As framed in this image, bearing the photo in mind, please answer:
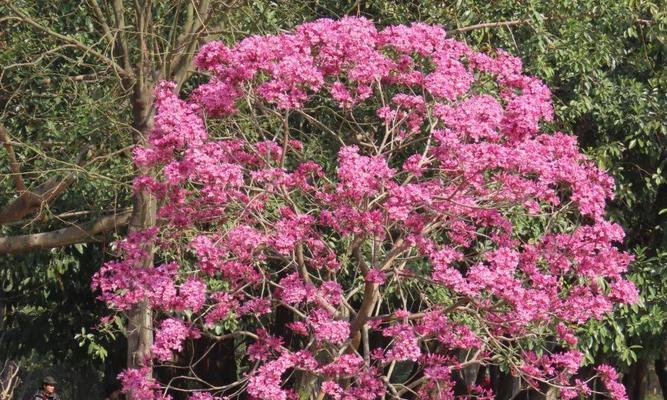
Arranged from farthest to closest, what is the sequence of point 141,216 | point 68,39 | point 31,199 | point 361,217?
point 31,199 < point 68,39 < point 141,216 < point 361,217

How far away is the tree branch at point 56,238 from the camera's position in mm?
12430

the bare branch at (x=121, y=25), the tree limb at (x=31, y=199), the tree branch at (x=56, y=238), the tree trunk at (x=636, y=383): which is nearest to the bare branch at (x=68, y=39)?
the bare branch at (x=121, y=25)

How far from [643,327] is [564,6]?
3.80m

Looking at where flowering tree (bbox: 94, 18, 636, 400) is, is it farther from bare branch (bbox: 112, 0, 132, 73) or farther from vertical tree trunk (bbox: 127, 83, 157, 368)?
bare branch (bbox: 112, 0, 132, 73)

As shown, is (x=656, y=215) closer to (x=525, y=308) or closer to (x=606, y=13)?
(x=606, y=13)

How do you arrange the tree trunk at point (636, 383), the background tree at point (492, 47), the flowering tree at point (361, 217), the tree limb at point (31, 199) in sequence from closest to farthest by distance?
the flowering tree at point (361, 217) < the tree limb at point (31, 199) < the background tree at point (492, 47) < the tree trunk at point (636, 383)

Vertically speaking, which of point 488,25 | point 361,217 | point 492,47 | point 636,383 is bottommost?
point 636,383

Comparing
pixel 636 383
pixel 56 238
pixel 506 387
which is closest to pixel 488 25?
pixel 56 238

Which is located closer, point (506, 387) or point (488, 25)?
point (488, 25)

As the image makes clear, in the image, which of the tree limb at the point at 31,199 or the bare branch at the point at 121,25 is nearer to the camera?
the tree limb at the point at 31,199

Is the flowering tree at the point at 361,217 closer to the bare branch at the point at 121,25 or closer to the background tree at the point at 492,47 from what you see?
the bare branch at the point at 121,25

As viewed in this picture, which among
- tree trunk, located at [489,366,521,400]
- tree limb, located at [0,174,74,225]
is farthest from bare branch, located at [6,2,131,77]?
tree trunk, located at [489,366,521,400]

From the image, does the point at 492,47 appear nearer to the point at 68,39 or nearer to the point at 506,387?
the point at 68,39

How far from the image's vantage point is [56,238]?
12.4 m
